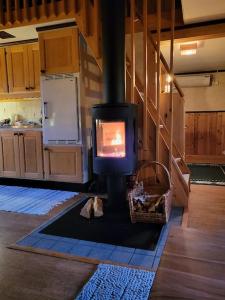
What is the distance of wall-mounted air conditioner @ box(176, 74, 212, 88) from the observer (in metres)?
6.05

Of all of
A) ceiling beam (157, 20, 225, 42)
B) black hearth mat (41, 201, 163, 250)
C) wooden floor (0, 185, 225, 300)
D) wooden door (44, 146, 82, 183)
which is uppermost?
ceiling beam (157, 20, 225, 42)

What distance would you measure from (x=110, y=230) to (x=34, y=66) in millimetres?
2701

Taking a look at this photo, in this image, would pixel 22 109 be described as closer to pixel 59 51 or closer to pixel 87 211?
pixel 59 51

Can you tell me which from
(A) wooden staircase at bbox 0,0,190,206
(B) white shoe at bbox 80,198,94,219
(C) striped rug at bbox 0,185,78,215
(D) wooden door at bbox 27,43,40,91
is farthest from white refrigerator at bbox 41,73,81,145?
(B) white shoe at bbox 80,198,94,219

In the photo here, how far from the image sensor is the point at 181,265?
1690 mm

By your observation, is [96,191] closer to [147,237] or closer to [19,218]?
[19,218]

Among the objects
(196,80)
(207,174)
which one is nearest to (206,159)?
(207,174)

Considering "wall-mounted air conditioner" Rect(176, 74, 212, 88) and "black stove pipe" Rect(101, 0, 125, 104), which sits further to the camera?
"wall-mounted air conditioner" Rect(176, 74, 212, 88)

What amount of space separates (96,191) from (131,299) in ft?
7.09

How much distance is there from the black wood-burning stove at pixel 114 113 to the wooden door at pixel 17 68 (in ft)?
5.75

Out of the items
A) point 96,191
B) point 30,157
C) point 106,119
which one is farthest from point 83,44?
point 96,191

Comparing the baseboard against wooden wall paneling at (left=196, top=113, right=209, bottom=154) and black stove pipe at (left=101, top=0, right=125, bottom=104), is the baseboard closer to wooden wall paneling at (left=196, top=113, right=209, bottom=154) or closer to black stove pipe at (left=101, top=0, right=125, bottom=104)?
wooden wall paneling at (left=196, top=113, right=209, bottom=154)

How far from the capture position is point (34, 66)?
3727 mm

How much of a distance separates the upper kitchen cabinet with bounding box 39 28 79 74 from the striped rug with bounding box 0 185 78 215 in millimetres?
1639
